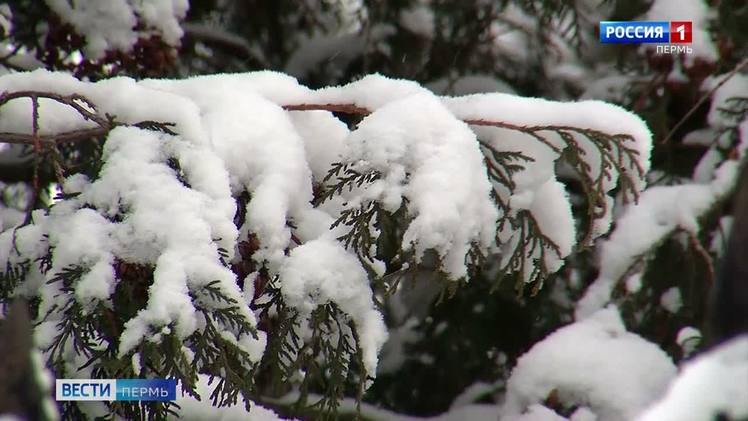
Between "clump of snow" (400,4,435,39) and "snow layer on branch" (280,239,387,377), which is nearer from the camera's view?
"snow layer on branch" (280,239,387,377)

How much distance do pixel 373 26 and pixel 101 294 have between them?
8.25 ft

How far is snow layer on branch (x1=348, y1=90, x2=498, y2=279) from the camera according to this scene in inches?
69.4

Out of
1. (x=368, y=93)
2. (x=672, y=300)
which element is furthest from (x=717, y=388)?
(x=672, y=300)

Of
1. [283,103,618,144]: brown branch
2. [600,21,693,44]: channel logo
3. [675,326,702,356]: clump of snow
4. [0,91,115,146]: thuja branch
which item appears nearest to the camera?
[0,91,115,146]: thuja branch

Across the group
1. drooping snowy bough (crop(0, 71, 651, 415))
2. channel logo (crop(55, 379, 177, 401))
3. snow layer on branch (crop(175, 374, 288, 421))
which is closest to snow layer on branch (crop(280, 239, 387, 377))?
drooping snowy bough (crop(0, 71, 651, 415))

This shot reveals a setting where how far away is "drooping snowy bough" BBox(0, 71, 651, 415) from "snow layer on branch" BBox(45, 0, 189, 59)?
60 cm

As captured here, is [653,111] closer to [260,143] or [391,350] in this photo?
[391,350]

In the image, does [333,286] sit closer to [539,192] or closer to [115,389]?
[115,389]

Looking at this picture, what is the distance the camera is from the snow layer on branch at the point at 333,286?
176cm

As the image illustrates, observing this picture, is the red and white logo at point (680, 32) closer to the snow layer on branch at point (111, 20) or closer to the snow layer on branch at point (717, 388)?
the snow layer on branch at point (111, 20)

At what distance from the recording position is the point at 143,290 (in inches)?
70.0

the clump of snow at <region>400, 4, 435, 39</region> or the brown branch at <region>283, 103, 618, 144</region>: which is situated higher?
the brown branch at <region>283, 103, 618, 144</region>

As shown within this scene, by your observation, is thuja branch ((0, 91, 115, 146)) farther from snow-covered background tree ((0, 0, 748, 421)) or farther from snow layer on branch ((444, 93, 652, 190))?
snow layer on branch ((444, 93, 652, 190))

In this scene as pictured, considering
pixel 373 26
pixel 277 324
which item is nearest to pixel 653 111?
pixel 373 26
